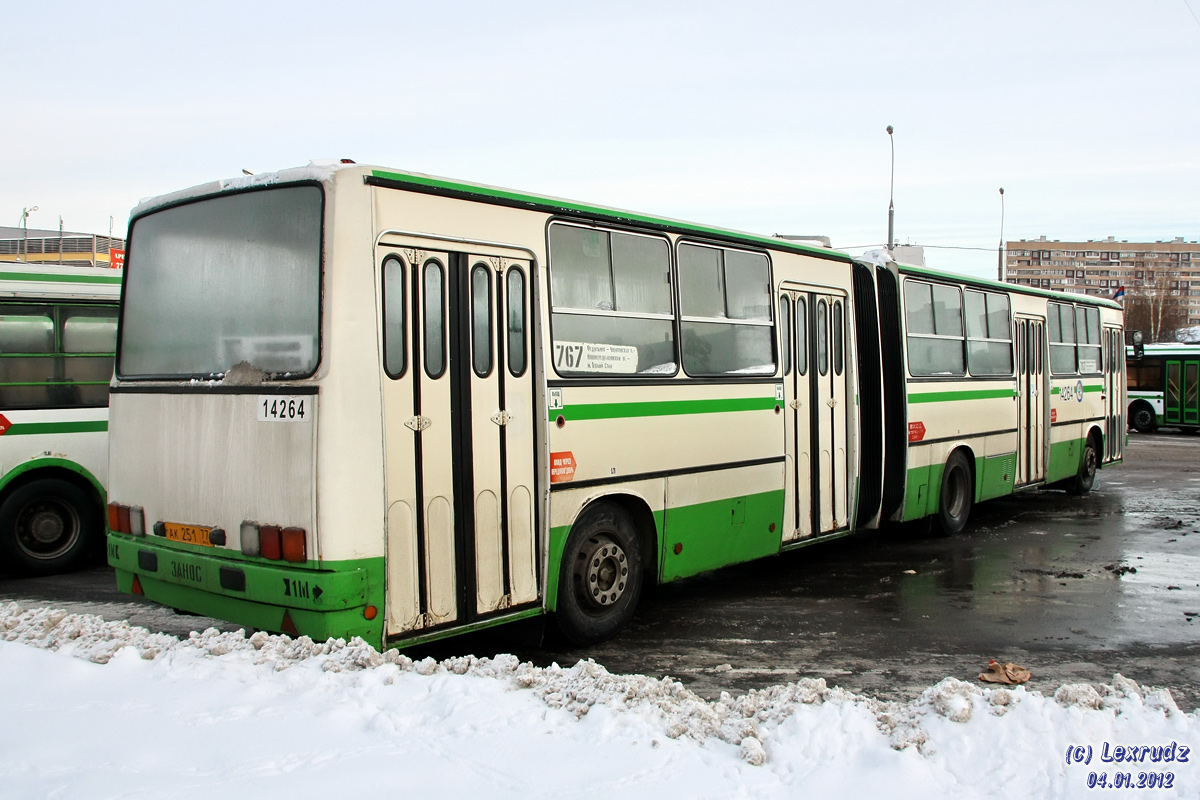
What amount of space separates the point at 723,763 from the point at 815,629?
3.61 metres

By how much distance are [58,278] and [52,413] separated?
130cm

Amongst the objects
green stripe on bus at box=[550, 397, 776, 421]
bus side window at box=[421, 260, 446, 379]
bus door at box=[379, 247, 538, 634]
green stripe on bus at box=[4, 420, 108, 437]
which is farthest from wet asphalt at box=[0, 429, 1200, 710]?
bus side window at box=[421, 260, 446, 379]

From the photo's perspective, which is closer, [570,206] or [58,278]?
[570,206]

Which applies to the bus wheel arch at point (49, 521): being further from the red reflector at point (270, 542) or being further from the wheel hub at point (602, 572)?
the wheel hub at point (602, 572)

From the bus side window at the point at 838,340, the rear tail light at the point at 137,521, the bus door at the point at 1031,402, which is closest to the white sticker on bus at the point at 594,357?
the rear tail light at the point at 137,521

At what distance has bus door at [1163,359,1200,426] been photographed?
31641mm

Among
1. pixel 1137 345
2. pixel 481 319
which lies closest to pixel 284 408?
pixel 481 319

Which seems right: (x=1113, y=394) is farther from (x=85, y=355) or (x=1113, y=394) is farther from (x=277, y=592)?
(x=277, y=592)

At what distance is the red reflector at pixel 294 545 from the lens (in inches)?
208

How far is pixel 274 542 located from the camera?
213 inches

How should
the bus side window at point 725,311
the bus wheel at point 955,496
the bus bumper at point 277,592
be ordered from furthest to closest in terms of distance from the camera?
the bus wheel at point 955,496 < the bus side window at point 725,311 < the bus bumper at point 277,592

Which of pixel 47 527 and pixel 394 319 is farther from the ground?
pixel 394 319

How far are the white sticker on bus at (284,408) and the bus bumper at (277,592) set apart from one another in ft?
2.56

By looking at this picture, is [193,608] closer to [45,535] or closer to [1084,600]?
[45,535]
